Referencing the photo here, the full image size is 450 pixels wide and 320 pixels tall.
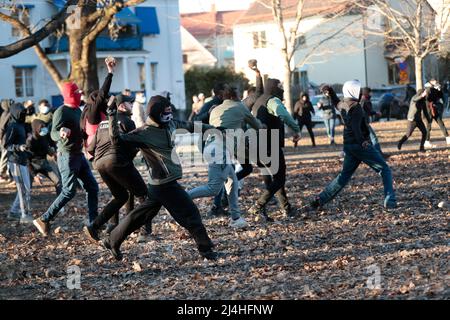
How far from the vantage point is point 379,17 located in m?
43.8

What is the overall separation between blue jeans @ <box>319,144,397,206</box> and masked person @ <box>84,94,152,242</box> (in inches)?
124

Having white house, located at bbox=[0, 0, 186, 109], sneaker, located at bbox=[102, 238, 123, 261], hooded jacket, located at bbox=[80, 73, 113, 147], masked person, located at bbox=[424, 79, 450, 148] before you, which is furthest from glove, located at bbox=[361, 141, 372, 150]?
white house, located at bbox=[0, 0, 186, 109]

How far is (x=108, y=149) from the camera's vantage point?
35.7 feet

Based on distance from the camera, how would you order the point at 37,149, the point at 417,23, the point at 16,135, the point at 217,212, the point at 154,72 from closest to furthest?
1. the point at 217,212
2. the point at 16,135
3. the point at 37,149
4. the point at 417,23
5. the point at 154,72

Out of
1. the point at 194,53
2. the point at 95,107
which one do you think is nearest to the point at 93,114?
the point at 95,107

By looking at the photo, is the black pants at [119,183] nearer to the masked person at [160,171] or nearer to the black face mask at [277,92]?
the masked person at [160,171]

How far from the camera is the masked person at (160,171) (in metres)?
9.77

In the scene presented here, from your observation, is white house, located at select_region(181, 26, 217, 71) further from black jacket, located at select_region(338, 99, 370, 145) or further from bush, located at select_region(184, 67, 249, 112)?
black jacket, located at select_region(338, 99, 370, 145)

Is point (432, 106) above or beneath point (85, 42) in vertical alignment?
beneath

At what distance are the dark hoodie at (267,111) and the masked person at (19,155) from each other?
3.73 metres

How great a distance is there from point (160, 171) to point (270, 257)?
5.04 ft

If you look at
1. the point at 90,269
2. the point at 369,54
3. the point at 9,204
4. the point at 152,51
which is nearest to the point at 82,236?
the point at 90,269

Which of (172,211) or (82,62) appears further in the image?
(82,62)

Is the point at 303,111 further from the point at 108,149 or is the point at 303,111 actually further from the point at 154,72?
the point at 154,72
